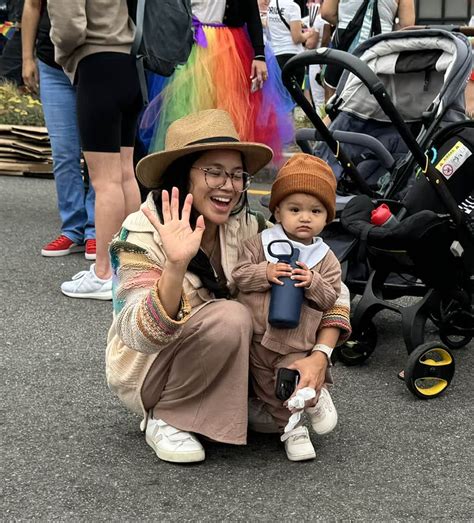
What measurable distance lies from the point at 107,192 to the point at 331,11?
3.21 m

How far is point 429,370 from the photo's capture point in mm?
3574

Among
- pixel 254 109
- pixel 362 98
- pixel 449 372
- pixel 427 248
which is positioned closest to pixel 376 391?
pixel 449 372

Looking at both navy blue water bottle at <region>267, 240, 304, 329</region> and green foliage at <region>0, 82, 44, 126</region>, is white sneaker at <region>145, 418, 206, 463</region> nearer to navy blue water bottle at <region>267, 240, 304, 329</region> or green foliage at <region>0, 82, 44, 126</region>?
navy blue water bottle at <region>267, 240, 304, 329</region>

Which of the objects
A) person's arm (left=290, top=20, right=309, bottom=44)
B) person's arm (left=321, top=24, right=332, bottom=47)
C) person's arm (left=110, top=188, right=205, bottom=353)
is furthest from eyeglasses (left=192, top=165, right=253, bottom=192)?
person's arm (left=290, top=20, right=309, bottom=44)

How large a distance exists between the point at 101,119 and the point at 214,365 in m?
1.96

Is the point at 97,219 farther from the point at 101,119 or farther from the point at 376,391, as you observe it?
the point at 376,391

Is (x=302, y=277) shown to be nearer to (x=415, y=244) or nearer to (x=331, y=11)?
(x=415, y=244)

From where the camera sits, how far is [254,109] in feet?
19.9

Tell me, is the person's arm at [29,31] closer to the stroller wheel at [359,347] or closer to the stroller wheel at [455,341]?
the stroller wheel at [359,347]

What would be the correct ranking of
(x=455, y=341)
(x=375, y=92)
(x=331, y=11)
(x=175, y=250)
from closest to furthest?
(x=175, y=250)
(x=375, y=92)
(x=455, y=341)
(x=331, y=11)

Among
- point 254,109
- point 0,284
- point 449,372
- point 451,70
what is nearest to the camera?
point 449,372

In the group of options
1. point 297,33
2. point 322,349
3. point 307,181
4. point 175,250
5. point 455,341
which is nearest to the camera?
point 175,250

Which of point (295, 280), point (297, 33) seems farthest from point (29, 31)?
point (297, 33)

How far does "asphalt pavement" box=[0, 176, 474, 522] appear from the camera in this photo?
2699 millimetres
